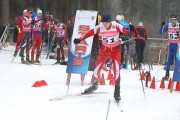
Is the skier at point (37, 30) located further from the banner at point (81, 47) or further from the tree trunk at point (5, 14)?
the tree trunk at point (5, 14)

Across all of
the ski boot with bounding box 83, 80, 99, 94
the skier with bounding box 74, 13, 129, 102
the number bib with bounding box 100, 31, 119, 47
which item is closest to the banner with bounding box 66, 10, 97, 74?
the ski boot with bounding box 83, 80, 99, 94

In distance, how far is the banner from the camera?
12.1 metres

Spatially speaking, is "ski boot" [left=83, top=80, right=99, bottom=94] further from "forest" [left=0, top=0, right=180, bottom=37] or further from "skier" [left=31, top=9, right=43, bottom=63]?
"forest" [left=0, top=0, right=180, bottom=37]

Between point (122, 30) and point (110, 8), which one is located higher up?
point (110, 8)

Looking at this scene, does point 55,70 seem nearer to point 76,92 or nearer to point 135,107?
point 76,92

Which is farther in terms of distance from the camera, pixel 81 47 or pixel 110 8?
pixel 110 8

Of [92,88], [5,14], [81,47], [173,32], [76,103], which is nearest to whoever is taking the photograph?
[76,103]

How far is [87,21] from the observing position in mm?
12172

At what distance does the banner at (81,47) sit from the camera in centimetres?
1211

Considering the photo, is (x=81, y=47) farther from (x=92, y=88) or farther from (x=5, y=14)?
(x=5, y=14)

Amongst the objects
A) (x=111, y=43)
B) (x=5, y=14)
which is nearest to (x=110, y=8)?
(x=5, y=14)

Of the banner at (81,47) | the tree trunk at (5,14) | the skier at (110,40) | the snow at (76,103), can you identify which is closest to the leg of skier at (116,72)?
the skier at (110,40)

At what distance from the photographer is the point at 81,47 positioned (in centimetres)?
1215

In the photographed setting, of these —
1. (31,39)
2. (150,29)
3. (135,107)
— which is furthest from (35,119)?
(150,29)
